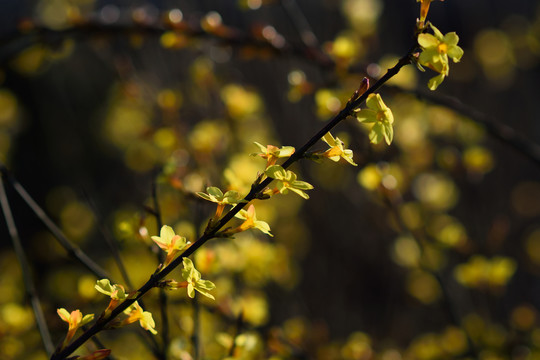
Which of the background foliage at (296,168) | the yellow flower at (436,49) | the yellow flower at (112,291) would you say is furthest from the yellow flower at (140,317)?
the yellow flower at (436,49)

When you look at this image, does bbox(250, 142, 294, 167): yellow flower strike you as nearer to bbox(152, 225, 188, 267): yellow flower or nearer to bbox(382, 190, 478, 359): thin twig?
bbox(152, 225, 188, 267): yellow flower

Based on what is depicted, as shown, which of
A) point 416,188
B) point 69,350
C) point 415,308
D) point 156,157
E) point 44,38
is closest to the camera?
point 69,350

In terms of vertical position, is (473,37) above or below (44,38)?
above

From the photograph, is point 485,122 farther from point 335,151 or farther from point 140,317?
point 140,317

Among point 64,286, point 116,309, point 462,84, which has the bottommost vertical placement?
point 64,286

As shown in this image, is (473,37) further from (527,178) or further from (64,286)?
(64,286)

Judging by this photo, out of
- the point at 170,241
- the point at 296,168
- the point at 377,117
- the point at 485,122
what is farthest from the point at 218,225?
the point at 296,168

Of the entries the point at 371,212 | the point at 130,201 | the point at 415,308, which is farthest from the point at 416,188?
the point at 130,201
